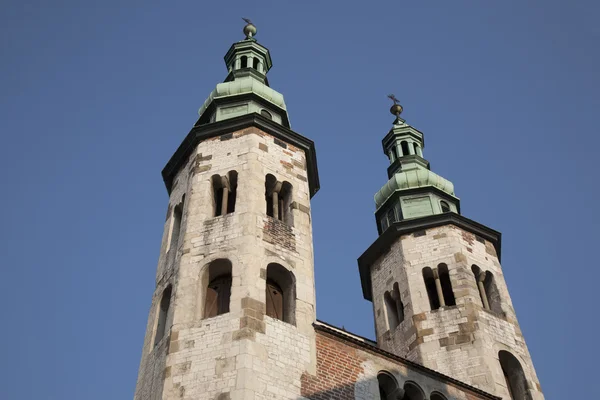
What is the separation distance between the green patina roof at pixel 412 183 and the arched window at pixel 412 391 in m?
12.6

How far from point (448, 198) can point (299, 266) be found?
478 inches

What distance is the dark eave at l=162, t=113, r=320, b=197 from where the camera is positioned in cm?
2447

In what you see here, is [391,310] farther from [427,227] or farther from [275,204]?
[275,204]

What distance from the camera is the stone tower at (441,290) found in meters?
24.6

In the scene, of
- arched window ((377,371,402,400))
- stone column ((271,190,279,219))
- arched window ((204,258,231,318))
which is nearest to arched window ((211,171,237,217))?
stone column ((271,190,279,219))

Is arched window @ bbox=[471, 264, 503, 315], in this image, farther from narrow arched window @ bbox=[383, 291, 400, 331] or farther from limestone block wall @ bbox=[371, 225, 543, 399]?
narrow arched window @ bbox=[383, 291, 400, 331]

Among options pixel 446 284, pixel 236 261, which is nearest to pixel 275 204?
pixel 236 261

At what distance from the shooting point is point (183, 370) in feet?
57.0

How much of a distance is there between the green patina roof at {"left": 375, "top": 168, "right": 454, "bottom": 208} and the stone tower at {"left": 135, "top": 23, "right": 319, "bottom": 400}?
6.46m

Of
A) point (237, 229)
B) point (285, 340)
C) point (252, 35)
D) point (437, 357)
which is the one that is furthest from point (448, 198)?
Result: point (285, 340)

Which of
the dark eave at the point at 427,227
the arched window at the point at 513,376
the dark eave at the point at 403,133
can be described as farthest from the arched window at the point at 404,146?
the arched window at the point at 513,376

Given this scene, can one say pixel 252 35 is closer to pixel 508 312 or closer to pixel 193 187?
pixel 193 187

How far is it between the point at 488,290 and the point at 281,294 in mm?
10130

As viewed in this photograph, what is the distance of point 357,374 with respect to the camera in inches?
746
